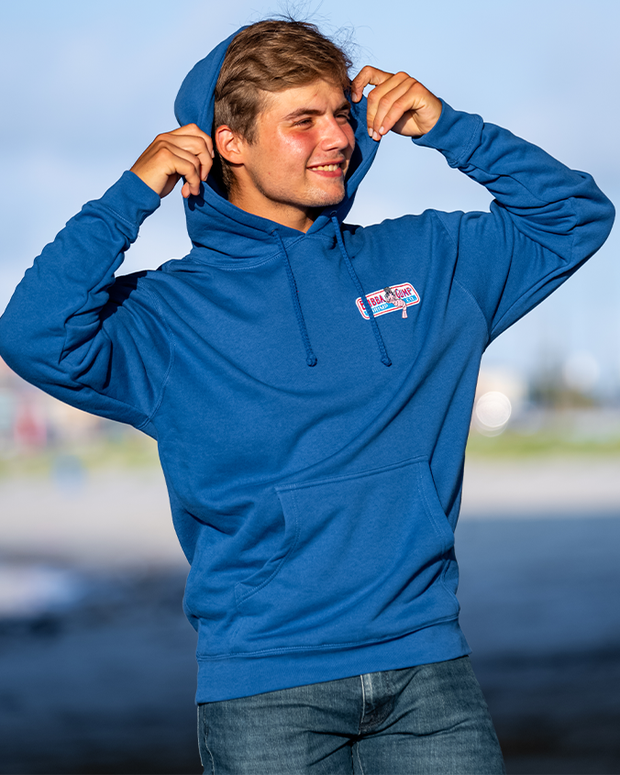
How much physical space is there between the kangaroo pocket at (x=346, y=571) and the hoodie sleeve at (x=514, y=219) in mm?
415

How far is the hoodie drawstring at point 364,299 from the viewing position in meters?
1.50

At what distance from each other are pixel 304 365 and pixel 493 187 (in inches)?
19.8

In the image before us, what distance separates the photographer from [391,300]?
5.13ft

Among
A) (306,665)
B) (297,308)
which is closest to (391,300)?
(297,308)

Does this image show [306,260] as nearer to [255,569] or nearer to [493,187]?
[493,187]

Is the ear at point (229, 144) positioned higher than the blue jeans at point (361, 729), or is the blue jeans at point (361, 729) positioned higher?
the ear at point (229, 144)

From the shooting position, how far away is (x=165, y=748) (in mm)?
4270

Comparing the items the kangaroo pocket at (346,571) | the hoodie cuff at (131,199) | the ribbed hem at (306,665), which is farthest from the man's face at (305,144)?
the ribbed hem at (306,665)

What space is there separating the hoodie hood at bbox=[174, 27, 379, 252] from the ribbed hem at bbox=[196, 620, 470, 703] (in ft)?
2.12

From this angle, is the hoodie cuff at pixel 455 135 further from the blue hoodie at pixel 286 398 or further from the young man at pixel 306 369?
the blue hoodie at pixel 286 398

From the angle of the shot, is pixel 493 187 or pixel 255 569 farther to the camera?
pixel 493 187

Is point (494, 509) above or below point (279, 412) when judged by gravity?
below

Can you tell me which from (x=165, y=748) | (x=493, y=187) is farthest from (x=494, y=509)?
(x=493, y=187)

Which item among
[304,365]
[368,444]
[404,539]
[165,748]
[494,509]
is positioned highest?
[304,365]
